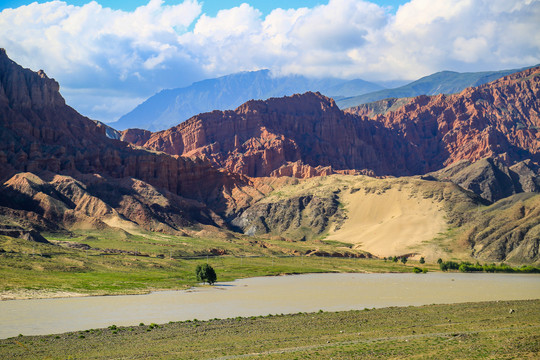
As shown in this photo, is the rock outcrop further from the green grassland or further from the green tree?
the green tree

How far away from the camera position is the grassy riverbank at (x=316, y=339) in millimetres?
45406

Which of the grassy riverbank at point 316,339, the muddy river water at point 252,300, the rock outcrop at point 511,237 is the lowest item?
the muddy river water at point 252,300

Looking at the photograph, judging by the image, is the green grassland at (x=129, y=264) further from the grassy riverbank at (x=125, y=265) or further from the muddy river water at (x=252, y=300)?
the muddy river water at (x=252, y=300)

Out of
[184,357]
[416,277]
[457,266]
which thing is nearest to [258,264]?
[416,277]

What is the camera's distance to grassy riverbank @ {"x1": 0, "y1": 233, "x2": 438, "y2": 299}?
98438 millimetres

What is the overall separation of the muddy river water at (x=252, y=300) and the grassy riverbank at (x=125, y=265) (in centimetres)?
765

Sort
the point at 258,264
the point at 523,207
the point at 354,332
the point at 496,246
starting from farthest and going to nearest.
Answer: the point at 523,207, the point at 496,246, the point at 258,264, the point at 354,332

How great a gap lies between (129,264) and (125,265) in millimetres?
1379

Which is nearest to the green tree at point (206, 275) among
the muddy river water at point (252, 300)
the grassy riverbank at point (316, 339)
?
Answer: the muddy river water at point (252, 300)

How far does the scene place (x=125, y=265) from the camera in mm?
136375

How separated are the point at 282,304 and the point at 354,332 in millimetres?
29892

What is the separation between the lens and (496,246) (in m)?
184

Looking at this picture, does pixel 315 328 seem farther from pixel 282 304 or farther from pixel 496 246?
pixel 496 246

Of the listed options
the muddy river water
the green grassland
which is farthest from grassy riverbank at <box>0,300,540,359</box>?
the green grassland
